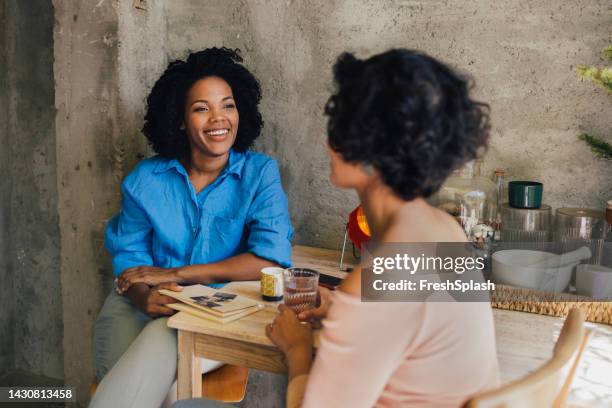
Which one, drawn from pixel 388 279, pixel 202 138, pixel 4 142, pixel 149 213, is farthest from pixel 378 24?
pixel 4 142

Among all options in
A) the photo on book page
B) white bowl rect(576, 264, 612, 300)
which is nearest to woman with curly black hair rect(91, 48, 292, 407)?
the photo on book page

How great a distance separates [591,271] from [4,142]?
2.69 m

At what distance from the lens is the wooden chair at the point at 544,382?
2.90 ft

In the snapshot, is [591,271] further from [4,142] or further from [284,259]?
[4,142]

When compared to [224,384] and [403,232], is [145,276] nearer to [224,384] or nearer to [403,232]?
[224,384]

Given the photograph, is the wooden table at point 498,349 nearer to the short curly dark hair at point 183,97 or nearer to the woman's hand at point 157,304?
the woman's hand at point 157,304

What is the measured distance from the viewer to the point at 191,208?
211 cm

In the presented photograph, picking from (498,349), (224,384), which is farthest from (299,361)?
(224,384)

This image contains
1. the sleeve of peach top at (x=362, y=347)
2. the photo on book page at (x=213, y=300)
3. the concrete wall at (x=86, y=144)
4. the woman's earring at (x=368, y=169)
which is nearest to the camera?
the sleeve of peach top at (x=362, y=347)

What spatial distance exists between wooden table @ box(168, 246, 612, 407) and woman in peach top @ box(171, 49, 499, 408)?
442 mm

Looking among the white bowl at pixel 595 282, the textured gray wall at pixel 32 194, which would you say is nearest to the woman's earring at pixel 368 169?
the white bowl at pixel 595 282

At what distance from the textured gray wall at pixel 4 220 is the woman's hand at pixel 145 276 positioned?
4.45 feet

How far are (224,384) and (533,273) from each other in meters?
1.03

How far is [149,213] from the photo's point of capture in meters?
2.07
